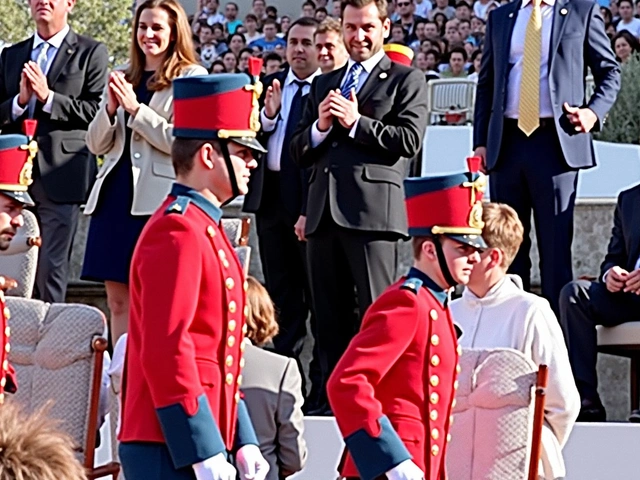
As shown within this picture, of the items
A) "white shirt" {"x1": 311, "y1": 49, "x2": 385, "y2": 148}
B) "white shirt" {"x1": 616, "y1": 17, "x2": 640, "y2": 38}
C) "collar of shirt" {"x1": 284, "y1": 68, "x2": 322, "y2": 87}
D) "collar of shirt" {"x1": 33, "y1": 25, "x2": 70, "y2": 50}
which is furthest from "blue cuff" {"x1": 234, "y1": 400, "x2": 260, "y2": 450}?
"white shirt" {"x1": 616, "y1": 17, "x2": 640, "y2": 38}

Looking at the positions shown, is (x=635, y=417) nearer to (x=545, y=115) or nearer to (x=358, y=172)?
(x=545, y=115)

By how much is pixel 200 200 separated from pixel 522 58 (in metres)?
3.33

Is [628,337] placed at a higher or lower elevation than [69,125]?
lower

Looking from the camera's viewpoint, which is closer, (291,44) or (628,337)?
(628,337)

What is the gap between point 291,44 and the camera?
285 inches

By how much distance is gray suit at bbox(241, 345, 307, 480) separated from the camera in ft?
15.2

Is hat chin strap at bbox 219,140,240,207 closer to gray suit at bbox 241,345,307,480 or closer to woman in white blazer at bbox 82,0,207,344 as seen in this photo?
gray suit at bbox 241,345,307,480

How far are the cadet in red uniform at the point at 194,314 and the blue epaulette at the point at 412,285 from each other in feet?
1.62

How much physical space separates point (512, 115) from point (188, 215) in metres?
3.26

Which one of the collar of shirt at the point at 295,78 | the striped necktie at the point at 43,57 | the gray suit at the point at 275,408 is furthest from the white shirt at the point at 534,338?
the striped necktie at the point at 43,57

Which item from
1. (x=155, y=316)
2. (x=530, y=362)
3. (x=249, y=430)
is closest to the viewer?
(x=155, y=316)

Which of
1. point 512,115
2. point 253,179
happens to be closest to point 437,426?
point 512,115

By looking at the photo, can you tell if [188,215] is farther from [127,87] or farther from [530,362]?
[127,87]

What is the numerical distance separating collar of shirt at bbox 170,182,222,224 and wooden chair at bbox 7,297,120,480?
1280mm
